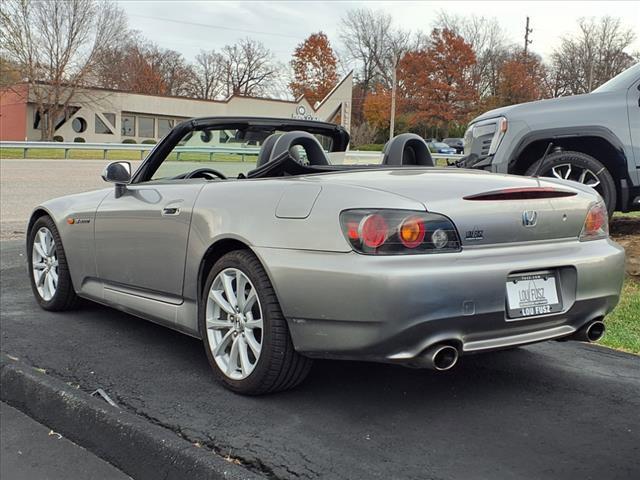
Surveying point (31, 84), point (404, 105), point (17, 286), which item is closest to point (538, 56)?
point (404, 105)

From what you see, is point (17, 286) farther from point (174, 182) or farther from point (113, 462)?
point (113, 462)

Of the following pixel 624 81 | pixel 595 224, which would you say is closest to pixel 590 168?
pixel 624 81

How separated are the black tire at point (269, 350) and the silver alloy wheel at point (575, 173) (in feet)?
13.7

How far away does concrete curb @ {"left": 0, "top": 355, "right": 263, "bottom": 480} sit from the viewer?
259 cm

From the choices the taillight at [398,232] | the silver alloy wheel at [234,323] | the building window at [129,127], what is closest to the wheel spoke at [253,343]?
the silver alloy wheel at [234,323]

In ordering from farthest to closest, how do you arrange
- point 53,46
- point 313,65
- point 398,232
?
point 313,65
point 53,46
point 398,232

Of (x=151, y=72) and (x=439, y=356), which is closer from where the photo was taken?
(x=439, y=356)

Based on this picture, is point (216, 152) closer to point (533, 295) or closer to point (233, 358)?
point (233, 358)

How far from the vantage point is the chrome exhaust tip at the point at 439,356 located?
2.77 metres

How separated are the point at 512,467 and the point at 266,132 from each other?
8.86ft

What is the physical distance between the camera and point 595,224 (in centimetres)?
338

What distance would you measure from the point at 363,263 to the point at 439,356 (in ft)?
1.68

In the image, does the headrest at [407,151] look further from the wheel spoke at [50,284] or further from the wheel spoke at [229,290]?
the wheel spoke at [50,284]

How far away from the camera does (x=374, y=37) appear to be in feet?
226
